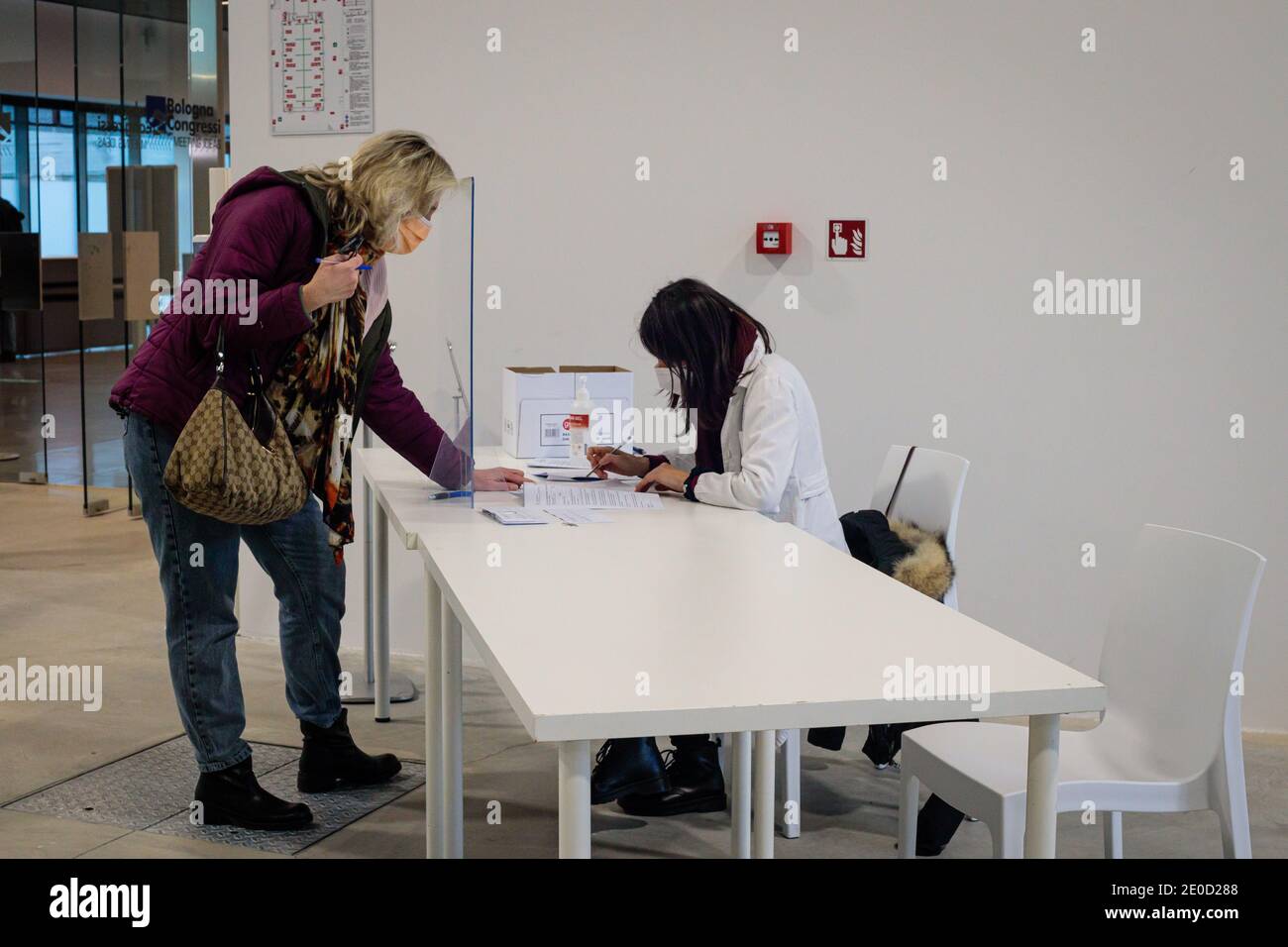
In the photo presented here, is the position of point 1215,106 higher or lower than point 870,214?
higher

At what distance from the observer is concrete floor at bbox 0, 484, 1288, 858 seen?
9.47 ft

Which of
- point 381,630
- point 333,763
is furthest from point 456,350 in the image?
point 381,630

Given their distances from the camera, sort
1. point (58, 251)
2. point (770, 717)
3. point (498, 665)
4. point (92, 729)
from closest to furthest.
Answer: point (770, 717)
point (498, 665)
point (92, 729)
point (58, 251)

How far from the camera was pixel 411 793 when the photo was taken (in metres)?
3.19

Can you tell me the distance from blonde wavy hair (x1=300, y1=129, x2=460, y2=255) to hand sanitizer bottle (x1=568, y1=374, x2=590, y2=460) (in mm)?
947

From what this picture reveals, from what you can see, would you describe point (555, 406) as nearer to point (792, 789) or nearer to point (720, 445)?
point (720, 445)

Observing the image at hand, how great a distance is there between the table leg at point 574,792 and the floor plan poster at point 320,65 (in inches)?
124

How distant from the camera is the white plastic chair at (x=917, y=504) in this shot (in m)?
2.98

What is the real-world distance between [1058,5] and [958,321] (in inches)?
36.1

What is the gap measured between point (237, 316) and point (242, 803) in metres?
1.07

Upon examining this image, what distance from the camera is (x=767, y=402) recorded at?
298 cm

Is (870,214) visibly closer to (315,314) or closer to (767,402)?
(767,402)

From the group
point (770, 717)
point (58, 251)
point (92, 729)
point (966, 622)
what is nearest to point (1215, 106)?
point (966, 622)
